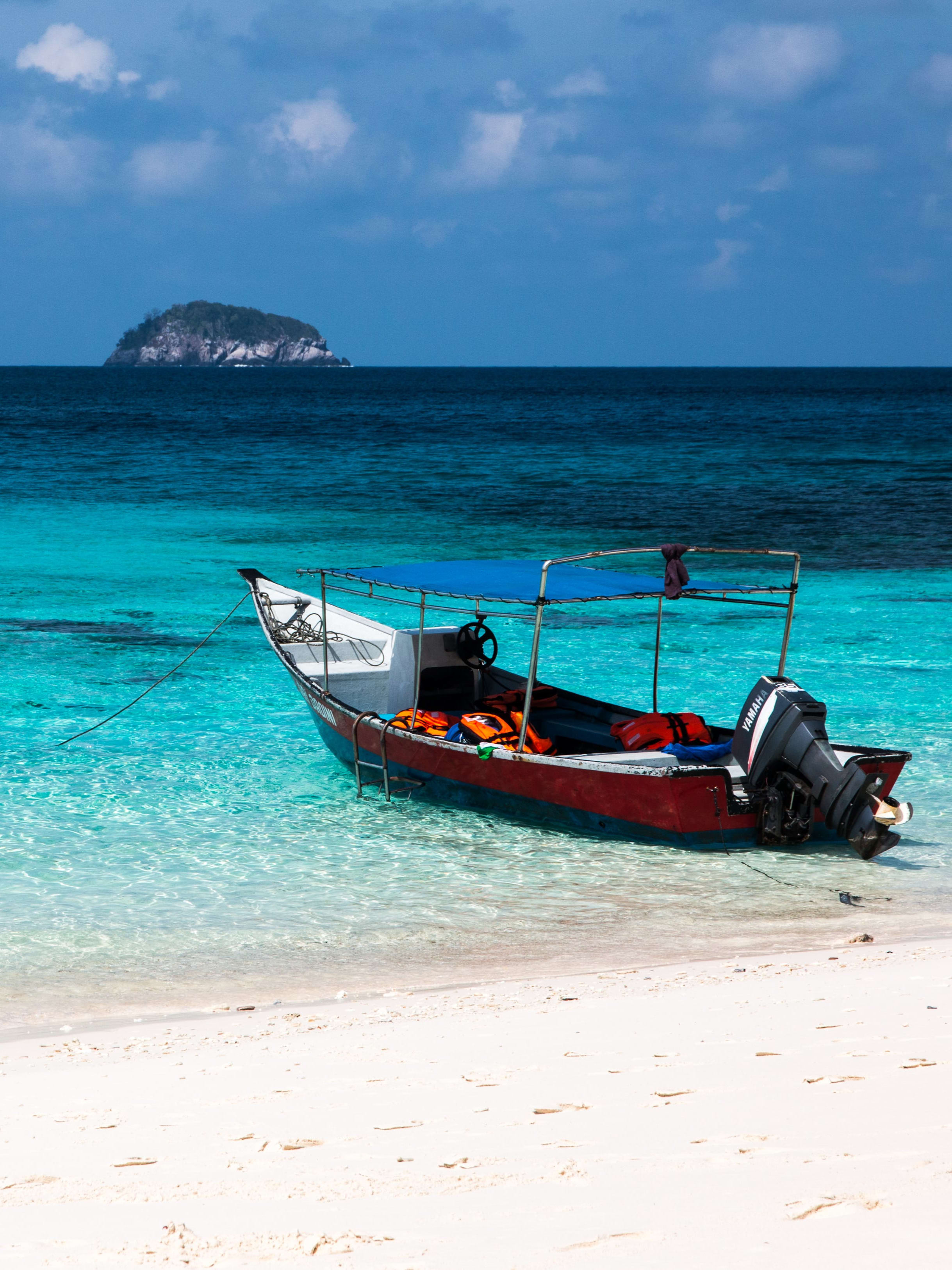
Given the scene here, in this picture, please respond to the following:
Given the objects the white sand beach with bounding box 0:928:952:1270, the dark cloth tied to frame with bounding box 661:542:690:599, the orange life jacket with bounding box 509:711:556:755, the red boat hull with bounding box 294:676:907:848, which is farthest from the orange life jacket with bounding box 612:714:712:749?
the white sand beach with bounding box 0:928:952:1270

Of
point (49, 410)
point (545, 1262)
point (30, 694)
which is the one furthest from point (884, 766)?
point (49, 410)

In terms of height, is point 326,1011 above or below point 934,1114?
below

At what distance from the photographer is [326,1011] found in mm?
6492

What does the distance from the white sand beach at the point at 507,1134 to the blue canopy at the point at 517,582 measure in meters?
3.76

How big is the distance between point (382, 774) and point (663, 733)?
2526 millimetres

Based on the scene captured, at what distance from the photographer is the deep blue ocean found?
773cm

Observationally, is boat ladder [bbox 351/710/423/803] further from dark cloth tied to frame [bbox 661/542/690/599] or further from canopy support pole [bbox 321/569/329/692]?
dark cloth tied to frame [bbox 661/542/690/599]

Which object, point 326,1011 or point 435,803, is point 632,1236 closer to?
point 326,1011

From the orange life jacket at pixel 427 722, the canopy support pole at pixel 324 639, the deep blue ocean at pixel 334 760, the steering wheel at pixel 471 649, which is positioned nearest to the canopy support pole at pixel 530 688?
the deep blue ocean at pixel 334 760

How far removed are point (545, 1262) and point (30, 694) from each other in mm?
12730

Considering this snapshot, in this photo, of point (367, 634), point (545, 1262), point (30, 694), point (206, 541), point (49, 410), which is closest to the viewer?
point (545, 1262)

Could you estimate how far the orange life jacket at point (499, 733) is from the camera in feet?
32.9

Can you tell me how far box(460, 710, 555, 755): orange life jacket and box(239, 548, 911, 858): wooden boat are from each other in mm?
47

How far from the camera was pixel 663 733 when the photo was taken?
33.5 ft
